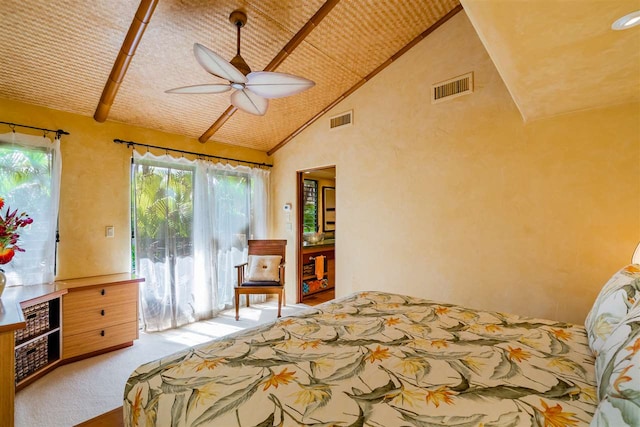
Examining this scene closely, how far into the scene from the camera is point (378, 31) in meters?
2.96

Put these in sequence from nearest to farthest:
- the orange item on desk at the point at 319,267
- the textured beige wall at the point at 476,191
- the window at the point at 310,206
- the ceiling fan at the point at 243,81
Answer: the ceiling fan at the point at 243,81 → the textured beige wall at the point at 476,191 → the orange item on desk at the point at 319,267 → the window at the point at 310,206

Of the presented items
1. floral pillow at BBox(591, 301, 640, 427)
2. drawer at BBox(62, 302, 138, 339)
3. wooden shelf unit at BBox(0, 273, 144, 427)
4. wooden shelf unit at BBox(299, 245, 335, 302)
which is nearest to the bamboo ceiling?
wooden shelf unit at BBox(0, 273, 144, 427)

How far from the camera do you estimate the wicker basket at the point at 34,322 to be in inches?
90.4

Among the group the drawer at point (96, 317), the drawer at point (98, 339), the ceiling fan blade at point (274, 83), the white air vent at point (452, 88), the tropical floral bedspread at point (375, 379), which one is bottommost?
the drawer at point (98, 339)

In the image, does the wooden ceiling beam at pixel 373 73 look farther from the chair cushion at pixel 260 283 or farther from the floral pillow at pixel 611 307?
the floral pillow at pixel 611 307

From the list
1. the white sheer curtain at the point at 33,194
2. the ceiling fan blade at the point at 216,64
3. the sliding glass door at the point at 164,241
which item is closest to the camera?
the ceiling fan blade at the point at 216,64

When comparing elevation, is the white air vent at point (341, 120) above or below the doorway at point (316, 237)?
above

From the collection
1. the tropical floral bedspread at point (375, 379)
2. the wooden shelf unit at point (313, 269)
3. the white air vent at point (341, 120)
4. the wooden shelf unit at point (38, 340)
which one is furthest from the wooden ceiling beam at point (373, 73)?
the wooden shelf unit at point (38, 340)

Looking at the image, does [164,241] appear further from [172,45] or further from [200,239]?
[172,45]

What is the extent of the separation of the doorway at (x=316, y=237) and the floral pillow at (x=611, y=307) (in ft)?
10.5

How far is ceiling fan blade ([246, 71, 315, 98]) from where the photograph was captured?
2.00 meters

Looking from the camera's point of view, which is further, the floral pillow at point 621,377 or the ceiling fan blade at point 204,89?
the ceiling fan blade at point 204,89

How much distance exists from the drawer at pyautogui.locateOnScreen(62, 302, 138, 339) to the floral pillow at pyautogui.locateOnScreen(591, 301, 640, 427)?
3.59 m

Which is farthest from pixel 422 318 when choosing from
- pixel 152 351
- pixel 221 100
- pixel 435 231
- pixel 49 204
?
pixel 49 204
